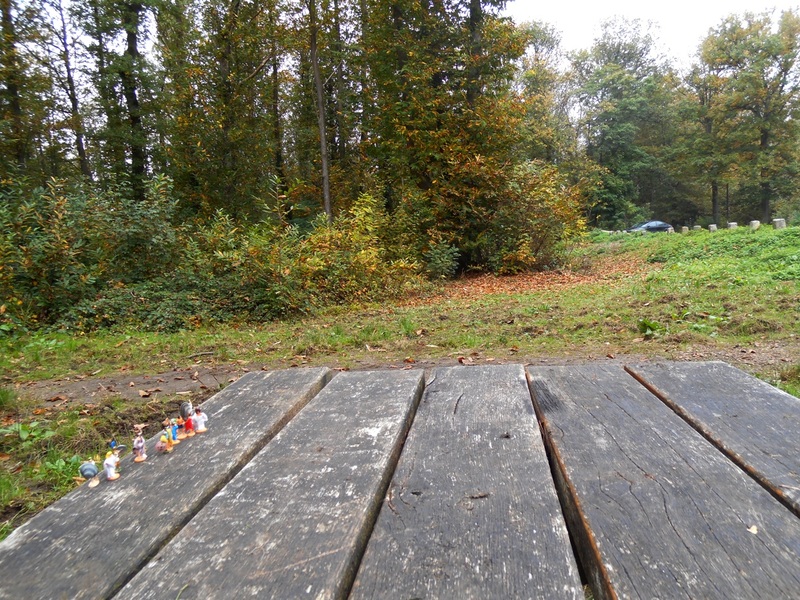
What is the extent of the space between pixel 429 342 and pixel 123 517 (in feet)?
16.5

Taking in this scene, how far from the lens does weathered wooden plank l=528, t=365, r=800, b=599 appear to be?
67 cm

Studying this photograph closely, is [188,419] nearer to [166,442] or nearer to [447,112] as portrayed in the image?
[166,442]

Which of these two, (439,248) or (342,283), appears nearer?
(342,283)

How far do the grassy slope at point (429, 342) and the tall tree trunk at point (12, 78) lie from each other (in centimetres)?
1009

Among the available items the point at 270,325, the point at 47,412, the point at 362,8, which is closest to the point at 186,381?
the point at 47,412

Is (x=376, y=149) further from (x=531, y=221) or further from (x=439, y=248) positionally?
(x=531, y=221)

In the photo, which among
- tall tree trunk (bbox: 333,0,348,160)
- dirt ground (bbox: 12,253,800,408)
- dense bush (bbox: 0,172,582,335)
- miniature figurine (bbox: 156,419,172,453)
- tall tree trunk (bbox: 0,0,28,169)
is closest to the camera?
miniature figurine (bbox: 156,419,172,453)

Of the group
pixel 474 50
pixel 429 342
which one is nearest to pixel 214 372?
pixel 429 342

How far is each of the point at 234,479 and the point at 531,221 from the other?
46.8 ft

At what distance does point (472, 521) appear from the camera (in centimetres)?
81

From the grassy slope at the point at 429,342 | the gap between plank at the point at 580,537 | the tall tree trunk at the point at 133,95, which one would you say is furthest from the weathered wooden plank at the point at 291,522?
the tall tree trunk at the point at 133,95

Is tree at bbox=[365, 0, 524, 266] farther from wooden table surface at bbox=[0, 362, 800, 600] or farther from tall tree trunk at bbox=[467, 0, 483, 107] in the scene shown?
wooden table surface at bbox=[0, 362, 800, 600]

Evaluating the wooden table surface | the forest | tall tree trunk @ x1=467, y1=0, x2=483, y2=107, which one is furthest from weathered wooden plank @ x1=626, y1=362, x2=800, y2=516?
tall tree trunk @ x1=467, y1=0, x2=483, y2=107

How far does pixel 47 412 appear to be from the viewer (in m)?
3.87
